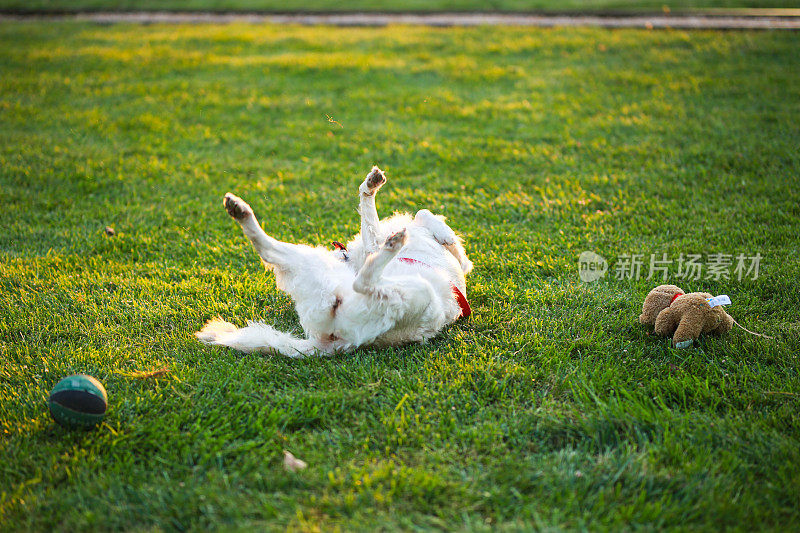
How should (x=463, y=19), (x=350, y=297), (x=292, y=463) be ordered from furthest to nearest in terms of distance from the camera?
(x=463, y=19), (x=350, y=297), (x=292, y=463)

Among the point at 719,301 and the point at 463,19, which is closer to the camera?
the point at 719,301

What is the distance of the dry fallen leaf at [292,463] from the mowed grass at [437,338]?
0.03m

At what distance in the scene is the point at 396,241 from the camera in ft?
9.70

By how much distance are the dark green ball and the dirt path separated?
36.8 feet

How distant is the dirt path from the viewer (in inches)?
448

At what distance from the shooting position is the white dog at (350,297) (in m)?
3.07

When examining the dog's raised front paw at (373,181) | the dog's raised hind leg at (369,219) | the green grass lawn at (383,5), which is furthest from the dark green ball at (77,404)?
the green grass lawn at (383,5)

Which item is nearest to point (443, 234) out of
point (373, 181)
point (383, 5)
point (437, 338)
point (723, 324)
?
point (373, 181)

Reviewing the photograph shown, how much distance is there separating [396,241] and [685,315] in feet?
5.54

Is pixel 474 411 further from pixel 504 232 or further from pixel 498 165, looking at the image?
pixel 498 165

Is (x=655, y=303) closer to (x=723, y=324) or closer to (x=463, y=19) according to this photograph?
(x=723, y=324)

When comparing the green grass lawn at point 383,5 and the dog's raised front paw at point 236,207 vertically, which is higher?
the green grass lawn at point 383,5

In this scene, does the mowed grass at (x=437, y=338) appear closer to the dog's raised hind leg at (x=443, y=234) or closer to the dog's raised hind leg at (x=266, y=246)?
the dog's raised hind leg at (x=443, y=234)

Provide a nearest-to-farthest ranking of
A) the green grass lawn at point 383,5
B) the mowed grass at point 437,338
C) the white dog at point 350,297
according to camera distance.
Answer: the mowed grass at point 437,338
the white dog at point 350,297
the green grass lawn at point 383,5
